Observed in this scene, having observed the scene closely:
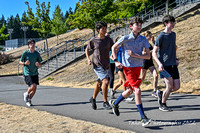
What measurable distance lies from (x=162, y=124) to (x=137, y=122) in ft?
1.54

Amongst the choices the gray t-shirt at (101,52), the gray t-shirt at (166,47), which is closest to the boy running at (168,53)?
the gray t-shirt at (166,47)

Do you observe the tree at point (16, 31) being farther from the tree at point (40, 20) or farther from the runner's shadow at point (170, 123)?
the runner's shadow at point (170, 123)

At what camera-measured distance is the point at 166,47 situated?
5.05 metres

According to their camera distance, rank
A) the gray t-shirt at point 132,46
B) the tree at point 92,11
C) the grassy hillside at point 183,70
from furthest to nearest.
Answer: the tree at point 92,11 < the grassy hillside at point 183,70 < the gray t-shirt at point 132,46

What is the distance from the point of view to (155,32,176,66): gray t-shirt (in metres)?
5.02

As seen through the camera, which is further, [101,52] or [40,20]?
[40,20]

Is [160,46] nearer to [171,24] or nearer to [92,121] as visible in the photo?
[171,24]

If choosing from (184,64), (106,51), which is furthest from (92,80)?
→ (106,51)

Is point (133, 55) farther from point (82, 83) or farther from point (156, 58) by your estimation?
point (82, 83)

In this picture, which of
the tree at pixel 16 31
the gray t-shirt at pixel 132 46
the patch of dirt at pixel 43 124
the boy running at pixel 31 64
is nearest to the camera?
the patch of dirt at pixel 43 124

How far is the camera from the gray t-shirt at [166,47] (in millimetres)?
5023

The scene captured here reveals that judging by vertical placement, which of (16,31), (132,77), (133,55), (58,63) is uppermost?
(16,31)

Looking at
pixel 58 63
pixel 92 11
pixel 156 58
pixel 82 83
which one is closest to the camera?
pixel 156 58

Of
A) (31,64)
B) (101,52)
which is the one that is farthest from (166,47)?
(31,64)
